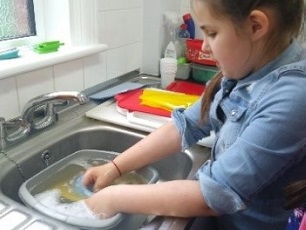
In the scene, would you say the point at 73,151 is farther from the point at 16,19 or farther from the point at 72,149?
the point at 16,19

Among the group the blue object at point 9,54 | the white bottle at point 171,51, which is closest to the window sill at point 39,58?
the blue object at point 9,54

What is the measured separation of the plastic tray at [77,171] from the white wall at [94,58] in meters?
0.18

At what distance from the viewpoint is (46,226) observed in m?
0.56

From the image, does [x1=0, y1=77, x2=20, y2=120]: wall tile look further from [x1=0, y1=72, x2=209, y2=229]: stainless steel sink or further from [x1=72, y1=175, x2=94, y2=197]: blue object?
[x1=72, y1=175, x2=94, y2=197]: blue object

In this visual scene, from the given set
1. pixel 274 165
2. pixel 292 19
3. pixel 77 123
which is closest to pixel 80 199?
pixel 77 123

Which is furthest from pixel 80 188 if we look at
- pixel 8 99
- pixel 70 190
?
pixel 8 99

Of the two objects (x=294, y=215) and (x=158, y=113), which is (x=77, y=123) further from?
(x=294, y=215)

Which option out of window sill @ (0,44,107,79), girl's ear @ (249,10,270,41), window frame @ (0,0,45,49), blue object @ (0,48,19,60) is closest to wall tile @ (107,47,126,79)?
window sill @ (0,44,107,79)

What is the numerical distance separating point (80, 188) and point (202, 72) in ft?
2.56

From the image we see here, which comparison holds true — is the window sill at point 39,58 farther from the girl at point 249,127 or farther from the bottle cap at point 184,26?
the bottle cap at point 184,26

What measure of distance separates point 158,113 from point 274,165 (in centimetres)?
48

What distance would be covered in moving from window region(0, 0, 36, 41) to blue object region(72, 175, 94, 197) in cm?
47

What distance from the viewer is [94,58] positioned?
3.67 feet

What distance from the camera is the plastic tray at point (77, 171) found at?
24.3 inches
